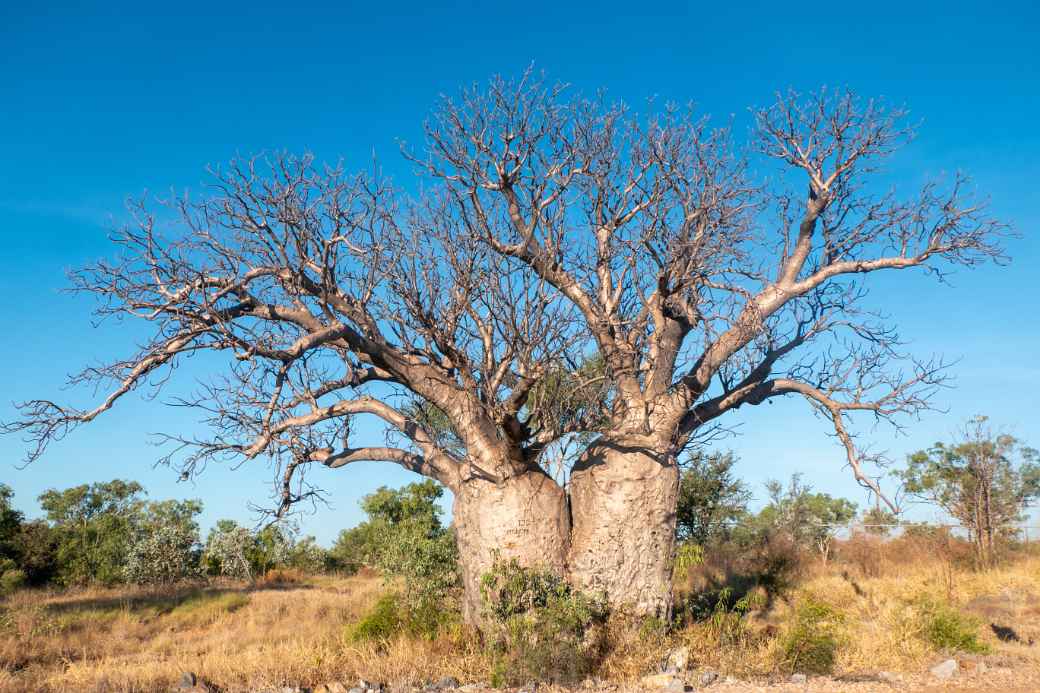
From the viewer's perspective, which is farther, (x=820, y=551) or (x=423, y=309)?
(x=820, y=551)

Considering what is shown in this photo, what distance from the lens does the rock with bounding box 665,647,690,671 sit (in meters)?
7.17

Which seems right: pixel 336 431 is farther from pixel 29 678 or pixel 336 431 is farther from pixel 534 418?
pixel 29 678

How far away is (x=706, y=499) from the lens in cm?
1388

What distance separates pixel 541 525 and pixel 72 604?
9.86 m

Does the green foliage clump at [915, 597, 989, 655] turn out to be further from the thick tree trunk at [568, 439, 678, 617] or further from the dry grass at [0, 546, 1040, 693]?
the thick tree trunk at [568, 439, 678, 617]

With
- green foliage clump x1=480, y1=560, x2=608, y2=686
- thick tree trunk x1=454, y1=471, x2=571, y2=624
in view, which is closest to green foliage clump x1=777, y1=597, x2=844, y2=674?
green foliage clump x1=480, y1=560, x2=608, y2=686

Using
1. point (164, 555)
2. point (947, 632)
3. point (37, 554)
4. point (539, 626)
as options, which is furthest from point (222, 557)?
point (947, 632)

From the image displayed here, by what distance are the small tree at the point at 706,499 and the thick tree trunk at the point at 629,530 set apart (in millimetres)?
5414

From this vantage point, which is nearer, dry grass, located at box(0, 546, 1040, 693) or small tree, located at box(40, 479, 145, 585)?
dry grass, located at box(0, 546, 1040, 693)

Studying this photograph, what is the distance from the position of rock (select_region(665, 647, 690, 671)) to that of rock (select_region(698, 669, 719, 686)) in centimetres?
24

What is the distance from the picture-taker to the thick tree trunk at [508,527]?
8117 millimetres

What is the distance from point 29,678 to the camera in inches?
289

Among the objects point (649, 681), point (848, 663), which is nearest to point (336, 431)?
point (649, 681)

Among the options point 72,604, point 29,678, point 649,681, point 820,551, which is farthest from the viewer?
point 820,551
